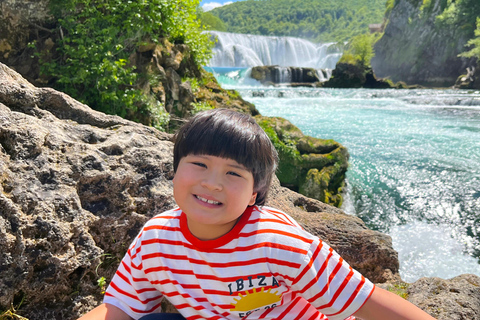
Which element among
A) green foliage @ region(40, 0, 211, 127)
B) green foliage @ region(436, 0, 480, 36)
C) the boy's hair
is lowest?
the boy's hair

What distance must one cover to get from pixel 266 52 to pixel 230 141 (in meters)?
41.8

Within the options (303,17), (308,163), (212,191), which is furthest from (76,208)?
(303,17)

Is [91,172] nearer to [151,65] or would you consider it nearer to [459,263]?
[151,65]

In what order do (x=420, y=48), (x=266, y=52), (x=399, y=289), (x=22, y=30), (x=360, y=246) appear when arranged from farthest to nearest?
(x=266, y=52) < (x=420, y=48) < (x=22, y=30) < (x=360, y=246) < (x=399, y=289)

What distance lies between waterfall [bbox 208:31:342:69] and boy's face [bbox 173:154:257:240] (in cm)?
3683

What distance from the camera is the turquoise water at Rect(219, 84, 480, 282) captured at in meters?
4.92

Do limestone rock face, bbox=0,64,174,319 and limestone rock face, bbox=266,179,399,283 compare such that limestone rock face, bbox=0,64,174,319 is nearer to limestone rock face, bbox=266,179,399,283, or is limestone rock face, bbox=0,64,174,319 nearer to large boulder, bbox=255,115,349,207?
limestone rock face, bbox=266,179,399,283

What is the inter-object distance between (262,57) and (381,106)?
27.0 m

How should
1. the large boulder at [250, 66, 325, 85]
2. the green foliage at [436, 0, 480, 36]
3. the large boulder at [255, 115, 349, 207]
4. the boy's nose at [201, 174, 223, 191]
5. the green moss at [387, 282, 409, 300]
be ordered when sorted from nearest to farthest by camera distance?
1. the boy's nose at [201, 174, 223, 191]
2. the green moss at [387, 282, 409, 300]
3. the large boulder at [255, 115, 349, 207]
4. the large boulder at [250, 66, 325, 85]
5. the green foliage at [436, 0, 480, 36]

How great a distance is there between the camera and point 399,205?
19.9ft

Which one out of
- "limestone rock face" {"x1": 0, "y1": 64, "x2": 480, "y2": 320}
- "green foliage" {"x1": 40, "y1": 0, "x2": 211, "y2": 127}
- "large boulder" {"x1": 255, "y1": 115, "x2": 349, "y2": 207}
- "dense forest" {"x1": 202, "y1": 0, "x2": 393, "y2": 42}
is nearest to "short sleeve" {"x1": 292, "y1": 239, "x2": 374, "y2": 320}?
"limestone rock face" {"x1": 0, "y1": 64, "x2": 480, "y2": 320}

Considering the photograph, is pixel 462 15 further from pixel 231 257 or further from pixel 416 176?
pixel 231 257

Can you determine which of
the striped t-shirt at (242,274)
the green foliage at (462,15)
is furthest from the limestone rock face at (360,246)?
the green foliage at (462,15)

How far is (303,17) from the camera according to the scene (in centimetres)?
11400
